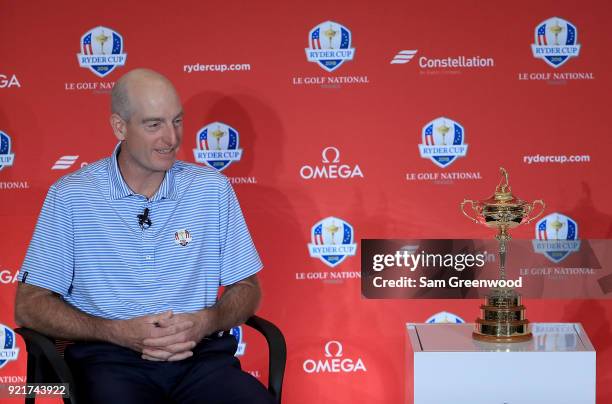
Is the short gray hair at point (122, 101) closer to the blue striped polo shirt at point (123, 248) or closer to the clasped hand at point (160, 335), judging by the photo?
the blue striped polo shirt at point (123, 248)

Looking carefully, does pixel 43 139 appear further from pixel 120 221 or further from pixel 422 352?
pixel 422 352

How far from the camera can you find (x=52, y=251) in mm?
2912

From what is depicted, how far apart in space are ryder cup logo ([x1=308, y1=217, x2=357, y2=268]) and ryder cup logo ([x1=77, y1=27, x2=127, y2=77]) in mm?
1246

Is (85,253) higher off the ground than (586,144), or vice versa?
(586,144)

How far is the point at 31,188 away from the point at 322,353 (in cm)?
163

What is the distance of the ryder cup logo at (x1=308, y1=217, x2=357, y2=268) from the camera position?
4164 millimetres

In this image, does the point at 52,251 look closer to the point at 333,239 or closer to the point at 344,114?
the point at 333,239

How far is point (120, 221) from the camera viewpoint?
2941 mm

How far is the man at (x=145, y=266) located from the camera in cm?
278

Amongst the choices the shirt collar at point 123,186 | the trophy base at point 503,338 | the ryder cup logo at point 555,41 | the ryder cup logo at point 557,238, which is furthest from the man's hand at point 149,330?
the ryder cup logo at point 555,41

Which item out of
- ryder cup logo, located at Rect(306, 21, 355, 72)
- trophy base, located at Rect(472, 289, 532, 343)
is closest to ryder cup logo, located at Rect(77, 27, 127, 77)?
ryder cup logo, located at Rect(306, 21, 355, 72)

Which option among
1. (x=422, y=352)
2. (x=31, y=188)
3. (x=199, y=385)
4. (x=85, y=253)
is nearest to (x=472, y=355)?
(x=422, y=352)

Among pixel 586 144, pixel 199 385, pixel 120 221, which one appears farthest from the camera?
pixel 586 144

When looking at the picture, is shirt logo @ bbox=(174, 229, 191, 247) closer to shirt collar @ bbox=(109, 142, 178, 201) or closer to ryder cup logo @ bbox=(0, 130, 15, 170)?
shirt collar @ bbox=(109, 142, 178, 201)
